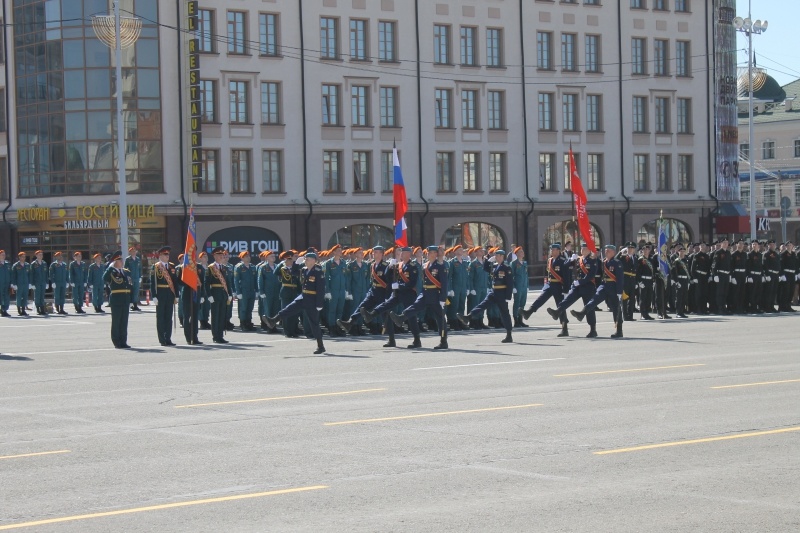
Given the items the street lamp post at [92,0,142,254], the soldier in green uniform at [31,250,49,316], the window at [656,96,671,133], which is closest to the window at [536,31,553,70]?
the window at [656,96,671,133]

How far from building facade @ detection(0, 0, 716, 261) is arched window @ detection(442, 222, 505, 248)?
9cm

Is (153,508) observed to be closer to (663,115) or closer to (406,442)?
(406,442)

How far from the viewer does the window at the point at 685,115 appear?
200ft

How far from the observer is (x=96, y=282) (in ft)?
126

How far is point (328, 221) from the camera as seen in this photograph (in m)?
52.1

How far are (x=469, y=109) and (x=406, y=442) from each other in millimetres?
45273

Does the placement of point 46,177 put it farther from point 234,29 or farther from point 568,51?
point 568,51

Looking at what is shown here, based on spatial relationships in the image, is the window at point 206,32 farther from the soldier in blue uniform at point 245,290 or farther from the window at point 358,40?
the soldier in blue uniform at point 245,290

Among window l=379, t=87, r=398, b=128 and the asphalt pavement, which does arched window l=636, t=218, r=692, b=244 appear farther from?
the asphalt pavement

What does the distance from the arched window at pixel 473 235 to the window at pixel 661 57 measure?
37.7ft

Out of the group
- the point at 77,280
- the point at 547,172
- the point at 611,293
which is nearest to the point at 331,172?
the point at 547,172

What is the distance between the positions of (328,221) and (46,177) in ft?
37.0

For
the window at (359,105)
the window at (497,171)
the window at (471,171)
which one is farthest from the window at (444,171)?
the window at (359,105)

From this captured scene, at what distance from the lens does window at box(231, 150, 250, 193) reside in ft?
166
